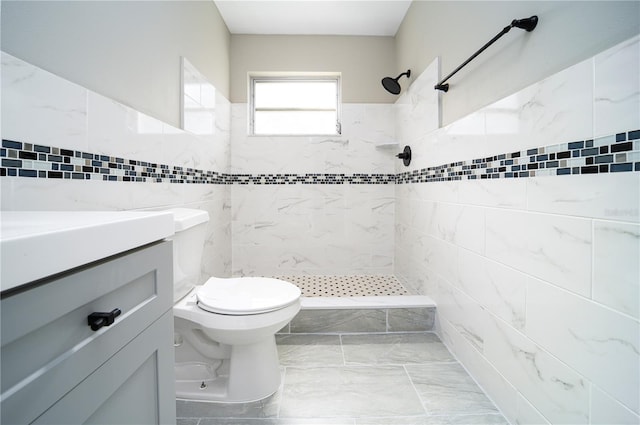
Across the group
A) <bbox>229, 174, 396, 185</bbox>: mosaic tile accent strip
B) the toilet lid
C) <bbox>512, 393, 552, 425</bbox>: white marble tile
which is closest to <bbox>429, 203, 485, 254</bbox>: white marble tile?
<bbox>512, 393, 552, 425</bbox>: white marble tile

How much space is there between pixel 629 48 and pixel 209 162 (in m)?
2.28

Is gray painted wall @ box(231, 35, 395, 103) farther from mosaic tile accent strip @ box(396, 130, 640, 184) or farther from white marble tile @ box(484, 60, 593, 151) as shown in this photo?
white marble tile @ box(484, 60, 593, 151)

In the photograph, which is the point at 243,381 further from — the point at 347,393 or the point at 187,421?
the point at 347,393

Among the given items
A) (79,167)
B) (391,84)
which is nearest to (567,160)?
(79,167)

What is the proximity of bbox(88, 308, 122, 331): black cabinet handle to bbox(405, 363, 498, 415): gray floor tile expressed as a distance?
136 centimetres

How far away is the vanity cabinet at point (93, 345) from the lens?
1.27 feet

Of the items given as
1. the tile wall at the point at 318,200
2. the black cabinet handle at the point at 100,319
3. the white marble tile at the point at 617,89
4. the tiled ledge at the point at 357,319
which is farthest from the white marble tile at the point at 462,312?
the black cabinet handle at the point at 100,319

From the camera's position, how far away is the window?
10.3ft

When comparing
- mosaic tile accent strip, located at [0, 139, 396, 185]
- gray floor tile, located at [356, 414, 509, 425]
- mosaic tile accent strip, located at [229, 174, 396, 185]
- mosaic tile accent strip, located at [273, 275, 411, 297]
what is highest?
mosaic tile accent strip, located at [229, 174, 396, 185]

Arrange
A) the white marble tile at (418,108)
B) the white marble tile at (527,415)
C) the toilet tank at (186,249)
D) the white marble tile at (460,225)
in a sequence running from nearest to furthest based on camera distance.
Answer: the white marble tile at (527,415), the toilet tank at (186,249), the white marble tile at (460,225), the white marble tile at (418,108)

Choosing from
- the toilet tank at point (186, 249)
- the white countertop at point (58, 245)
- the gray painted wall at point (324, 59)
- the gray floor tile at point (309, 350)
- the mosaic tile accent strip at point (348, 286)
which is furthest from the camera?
the gray painted wall at point (324, 59)

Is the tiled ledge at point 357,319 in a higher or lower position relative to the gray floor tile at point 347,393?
higher

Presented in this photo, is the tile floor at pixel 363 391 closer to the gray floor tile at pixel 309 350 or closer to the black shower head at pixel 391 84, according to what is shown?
the gray floor tile at pixel 309 350

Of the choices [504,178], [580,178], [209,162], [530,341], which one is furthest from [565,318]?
[209,162]
